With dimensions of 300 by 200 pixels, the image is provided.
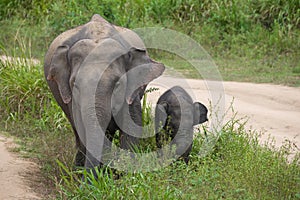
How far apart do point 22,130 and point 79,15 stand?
4.78 meters

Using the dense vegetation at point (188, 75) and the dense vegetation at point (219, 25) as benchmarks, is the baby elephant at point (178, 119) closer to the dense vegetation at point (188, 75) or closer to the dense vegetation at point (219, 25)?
the dense vegetation at point (188, 75)

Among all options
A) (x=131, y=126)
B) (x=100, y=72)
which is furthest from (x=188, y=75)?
(x=100, y=72)

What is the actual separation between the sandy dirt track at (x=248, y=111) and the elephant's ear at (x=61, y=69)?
102 centimetres

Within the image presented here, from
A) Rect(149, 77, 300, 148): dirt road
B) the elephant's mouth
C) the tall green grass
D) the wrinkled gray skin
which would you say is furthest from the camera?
Rect(149, 77, 300, 148): dirt road

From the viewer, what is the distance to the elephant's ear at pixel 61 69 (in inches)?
268

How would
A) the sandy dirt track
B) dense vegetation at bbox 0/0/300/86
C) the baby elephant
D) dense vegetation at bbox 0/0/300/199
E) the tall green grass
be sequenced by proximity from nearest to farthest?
the tall green grass < dense vegetation at bbox 0/0/300/199 < the sandy dirt track < the baby elephant < dense vegetation at bbox 0/0/300/86

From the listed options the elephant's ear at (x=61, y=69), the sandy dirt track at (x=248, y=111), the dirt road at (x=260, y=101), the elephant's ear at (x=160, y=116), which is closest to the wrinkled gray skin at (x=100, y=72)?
the elephant's ear at (x=61, y=69)

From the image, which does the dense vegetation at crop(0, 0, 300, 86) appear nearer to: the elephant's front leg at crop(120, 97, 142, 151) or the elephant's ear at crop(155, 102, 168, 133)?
the elephant's ear at crop(155, 102, 168, 133)

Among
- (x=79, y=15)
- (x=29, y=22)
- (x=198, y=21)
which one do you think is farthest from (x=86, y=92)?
(x=29, y=22)

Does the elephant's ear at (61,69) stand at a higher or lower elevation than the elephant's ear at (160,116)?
higher

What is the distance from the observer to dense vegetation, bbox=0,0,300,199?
19.4 ft

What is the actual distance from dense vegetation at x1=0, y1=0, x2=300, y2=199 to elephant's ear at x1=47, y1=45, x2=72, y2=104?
31.0 inches

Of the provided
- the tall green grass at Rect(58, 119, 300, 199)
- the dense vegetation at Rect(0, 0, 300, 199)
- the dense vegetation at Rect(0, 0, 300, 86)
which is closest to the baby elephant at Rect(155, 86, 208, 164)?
the dense vegetation at Rect(0, 0, 300, 199)

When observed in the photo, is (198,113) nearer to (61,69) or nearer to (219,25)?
(61,69)
